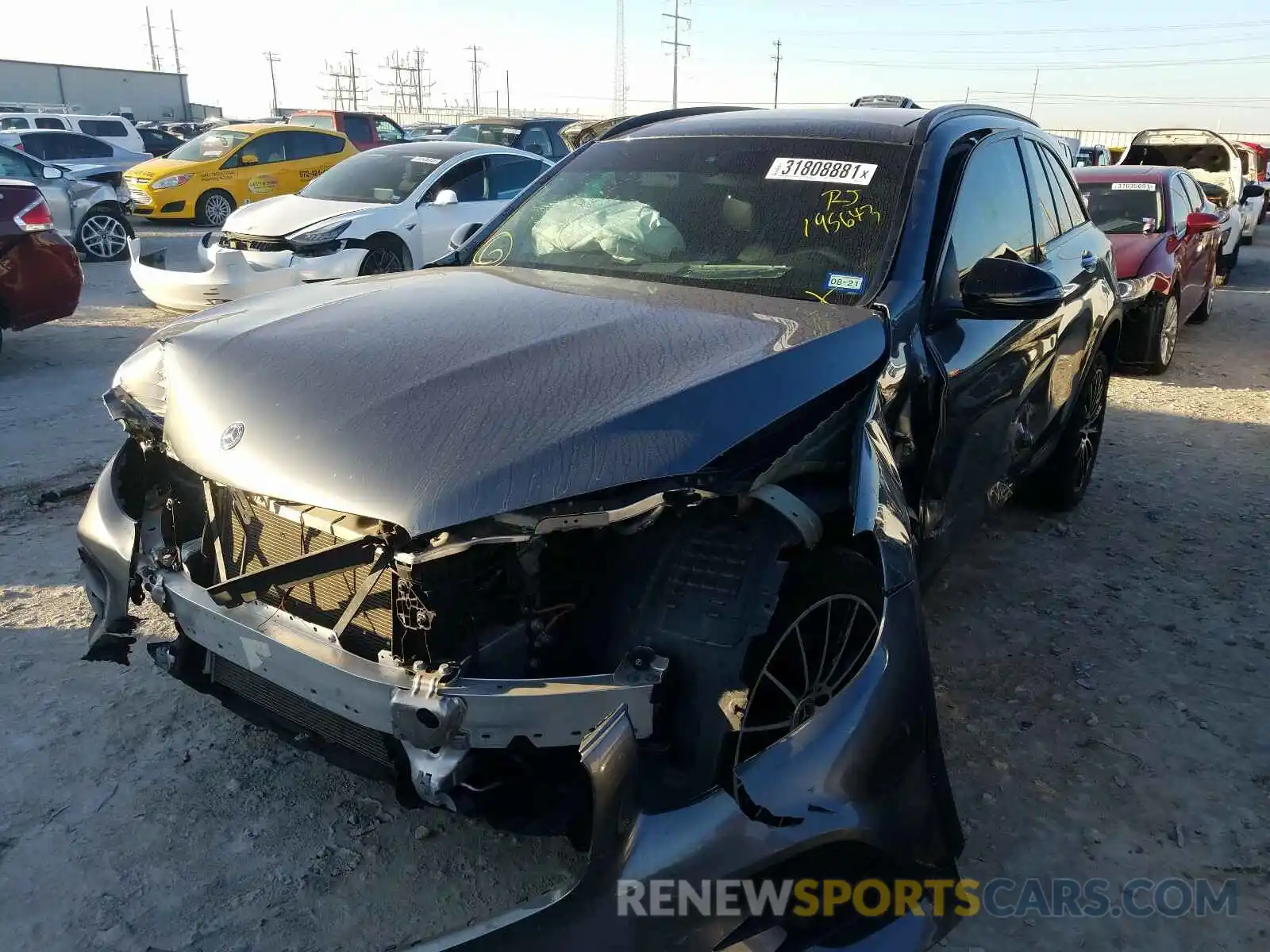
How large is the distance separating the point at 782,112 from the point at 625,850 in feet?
9.20

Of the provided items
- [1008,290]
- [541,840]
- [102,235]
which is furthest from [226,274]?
[1008,290]

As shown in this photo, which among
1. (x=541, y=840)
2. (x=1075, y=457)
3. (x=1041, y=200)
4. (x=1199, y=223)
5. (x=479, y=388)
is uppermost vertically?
(x=1041, y=200)

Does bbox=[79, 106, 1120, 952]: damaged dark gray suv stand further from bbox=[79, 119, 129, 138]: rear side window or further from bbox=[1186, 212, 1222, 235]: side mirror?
bbox=[79, 119, 129, 138]: rear side window

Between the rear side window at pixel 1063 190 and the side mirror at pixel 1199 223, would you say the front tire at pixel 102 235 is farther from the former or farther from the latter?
the side mirror at pixel 1199 223

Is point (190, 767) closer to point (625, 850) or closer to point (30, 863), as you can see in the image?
point (30, 863)

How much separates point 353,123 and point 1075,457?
1771 centimetres

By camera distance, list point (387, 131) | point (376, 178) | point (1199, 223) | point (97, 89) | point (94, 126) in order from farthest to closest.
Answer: point (97, 89)
point (387, 131)
point (94, 126)
point (376, 178)
point (1199, 223)

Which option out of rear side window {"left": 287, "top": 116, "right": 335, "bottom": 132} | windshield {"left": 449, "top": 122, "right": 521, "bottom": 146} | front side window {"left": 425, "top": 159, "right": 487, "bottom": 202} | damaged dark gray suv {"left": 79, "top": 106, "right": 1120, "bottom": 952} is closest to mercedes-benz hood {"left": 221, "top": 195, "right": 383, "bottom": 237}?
front side window {"left": 425, "top": 159, "right": 487, "bottom": 202}

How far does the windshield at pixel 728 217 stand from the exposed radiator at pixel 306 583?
1.35 metres

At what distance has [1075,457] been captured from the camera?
15.6 feet

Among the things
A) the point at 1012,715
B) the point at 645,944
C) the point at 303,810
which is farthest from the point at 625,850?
the point at 1012,715

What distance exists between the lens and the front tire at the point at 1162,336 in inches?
318

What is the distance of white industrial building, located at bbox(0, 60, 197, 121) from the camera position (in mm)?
37500

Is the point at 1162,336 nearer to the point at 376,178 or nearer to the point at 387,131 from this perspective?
the point at 376,178
